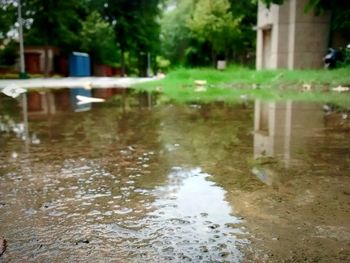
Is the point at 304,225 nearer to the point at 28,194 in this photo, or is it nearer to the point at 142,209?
the point at 142,209

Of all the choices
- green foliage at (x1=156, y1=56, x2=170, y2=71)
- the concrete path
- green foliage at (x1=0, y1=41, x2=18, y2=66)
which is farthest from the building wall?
green foliage at (x1=156, y1=56, x2=170, y2=71)

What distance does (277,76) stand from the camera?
15367 mm

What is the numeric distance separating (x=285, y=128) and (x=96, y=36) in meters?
31.7

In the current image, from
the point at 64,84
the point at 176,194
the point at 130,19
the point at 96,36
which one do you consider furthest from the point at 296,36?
the point at 130,19

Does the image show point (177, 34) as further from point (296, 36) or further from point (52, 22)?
point (296, 36)

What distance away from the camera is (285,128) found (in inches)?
214

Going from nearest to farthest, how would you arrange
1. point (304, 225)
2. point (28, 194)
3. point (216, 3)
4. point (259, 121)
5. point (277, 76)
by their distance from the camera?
point (304, 225), point (28, 194), point (259, 121), point (277, 76), point (216, 3)

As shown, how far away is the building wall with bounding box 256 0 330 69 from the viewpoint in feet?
65.7

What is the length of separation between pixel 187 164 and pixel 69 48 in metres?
34.9

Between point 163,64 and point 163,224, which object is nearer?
point 163,224

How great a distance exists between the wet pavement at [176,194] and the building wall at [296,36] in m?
15.7

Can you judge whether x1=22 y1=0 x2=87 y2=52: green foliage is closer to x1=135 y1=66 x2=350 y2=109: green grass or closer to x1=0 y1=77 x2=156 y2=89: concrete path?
x1=0 y1=77 x2=156 y2=89: concrete path

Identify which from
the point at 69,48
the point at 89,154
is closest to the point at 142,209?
the point at 89,154

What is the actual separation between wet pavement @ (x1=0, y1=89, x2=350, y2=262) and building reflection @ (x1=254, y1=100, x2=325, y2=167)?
22 millimetres
